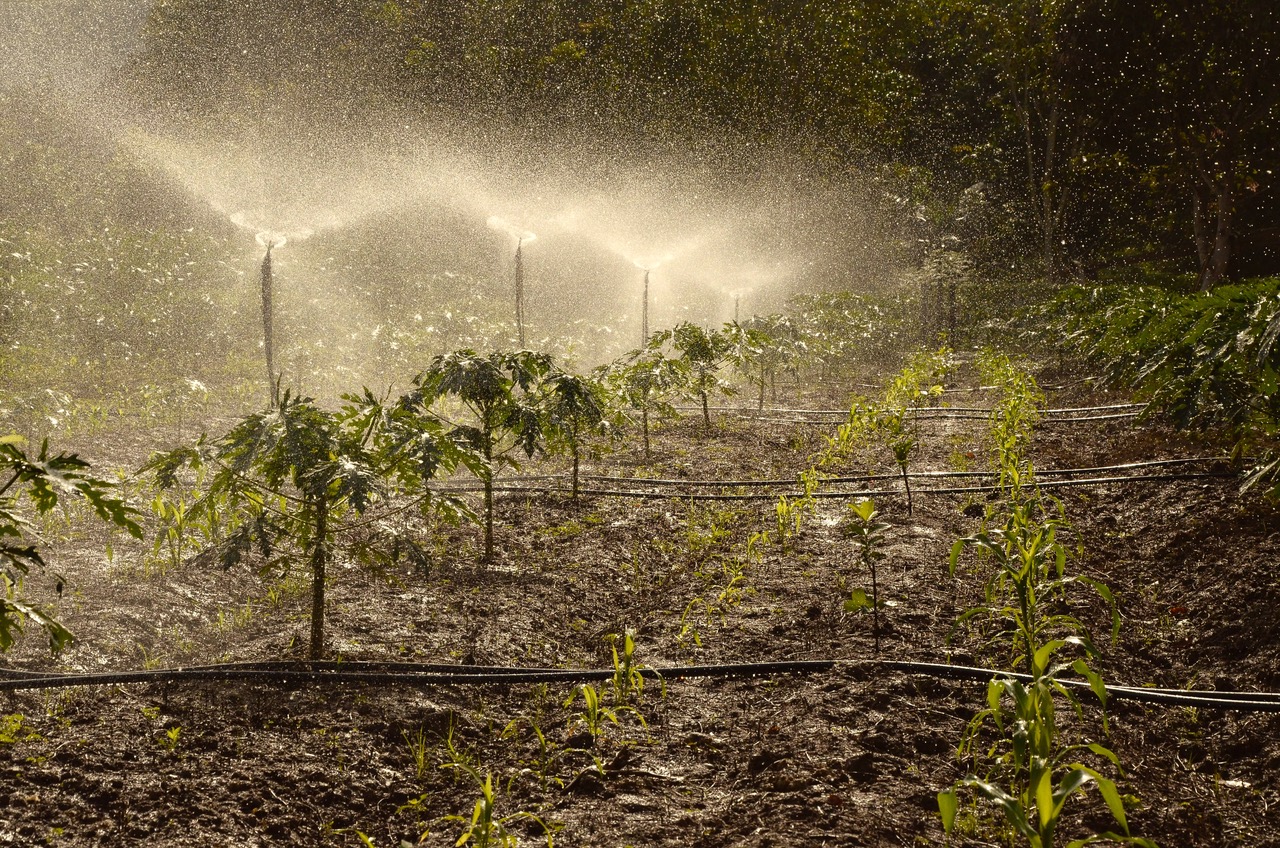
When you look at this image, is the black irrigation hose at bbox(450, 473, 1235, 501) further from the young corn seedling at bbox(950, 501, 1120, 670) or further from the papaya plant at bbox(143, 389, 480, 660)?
the papaya plant at bbox(143, 389, 480, 660)

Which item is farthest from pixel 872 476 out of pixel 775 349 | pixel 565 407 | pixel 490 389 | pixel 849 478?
pixel 775 349

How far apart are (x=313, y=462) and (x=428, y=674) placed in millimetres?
1021

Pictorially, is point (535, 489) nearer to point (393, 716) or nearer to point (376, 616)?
point (376, 616)

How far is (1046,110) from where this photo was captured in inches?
1113

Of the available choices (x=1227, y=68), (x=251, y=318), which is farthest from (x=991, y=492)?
(x=251, y=318)

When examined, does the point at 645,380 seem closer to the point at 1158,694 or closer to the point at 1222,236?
the point at 1158,694

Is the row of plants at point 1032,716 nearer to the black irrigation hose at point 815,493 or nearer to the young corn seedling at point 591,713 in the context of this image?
the young corn seedling at point 591,713

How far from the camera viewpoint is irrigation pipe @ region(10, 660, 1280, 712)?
11.3 ft

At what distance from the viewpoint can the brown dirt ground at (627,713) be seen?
8.87 feet

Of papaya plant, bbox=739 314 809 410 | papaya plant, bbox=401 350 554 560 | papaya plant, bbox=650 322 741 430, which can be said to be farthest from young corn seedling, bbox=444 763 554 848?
papaya plant, bbox=739 314 809 410

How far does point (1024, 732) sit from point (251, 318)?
685 inches

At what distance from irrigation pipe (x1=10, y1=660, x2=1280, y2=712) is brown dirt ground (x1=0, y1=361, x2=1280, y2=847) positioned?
0.05 metres

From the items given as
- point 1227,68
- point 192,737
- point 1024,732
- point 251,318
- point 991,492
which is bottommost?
point 192,737

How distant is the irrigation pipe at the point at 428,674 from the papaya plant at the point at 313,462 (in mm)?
213
